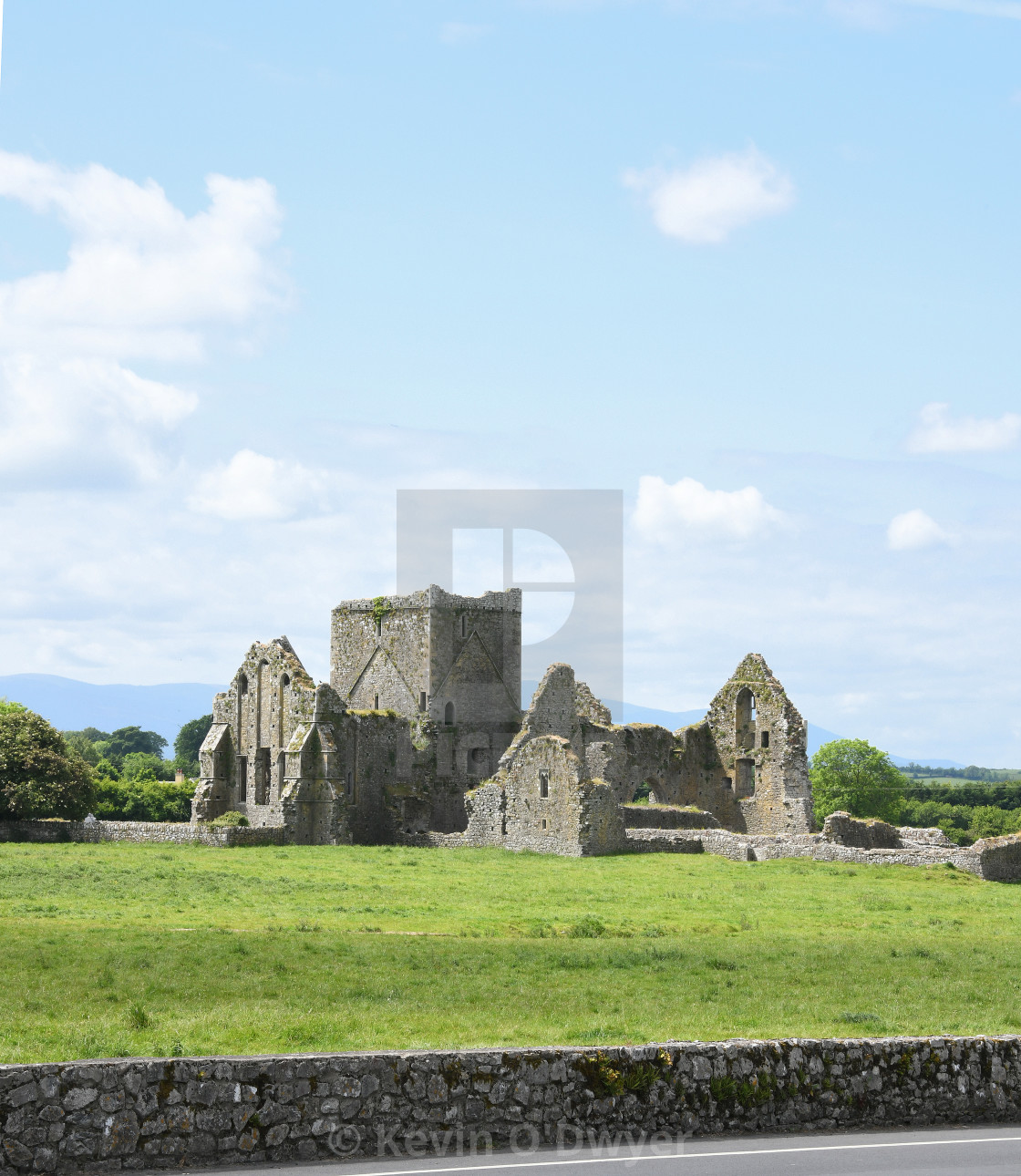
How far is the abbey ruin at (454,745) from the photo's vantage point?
168 ft

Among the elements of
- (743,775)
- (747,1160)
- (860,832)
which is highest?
(743,775)

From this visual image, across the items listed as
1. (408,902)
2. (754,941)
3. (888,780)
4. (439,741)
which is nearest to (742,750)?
(439,741)

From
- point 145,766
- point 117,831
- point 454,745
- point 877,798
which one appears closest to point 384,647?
point 454,745

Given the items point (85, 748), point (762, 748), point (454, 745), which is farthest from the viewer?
point (85, 748)

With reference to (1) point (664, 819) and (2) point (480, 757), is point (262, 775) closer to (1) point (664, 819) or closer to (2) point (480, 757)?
(2) point (480, 757)

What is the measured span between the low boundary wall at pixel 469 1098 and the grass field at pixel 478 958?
2096 mm

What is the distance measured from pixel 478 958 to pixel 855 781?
241 ft

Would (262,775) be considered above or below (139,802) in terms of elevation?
above

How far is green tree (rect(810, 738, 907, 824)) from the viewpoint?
89062 millimetres

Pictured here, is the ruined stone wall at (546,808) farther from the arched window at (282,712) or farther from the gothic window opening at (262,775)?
the gothic window opening at (262,775)

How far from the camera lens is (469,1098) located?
13.0m

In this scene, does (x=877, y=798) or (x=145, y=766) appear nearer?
(x=877, y=798)

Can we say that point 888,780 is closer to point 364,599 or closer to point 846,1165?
point 364,599

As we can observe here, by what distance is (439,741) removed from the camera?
59.5 meters
